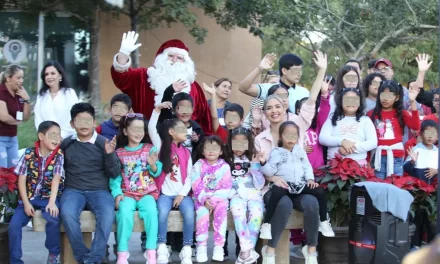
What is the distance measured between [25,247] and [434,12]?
856cm

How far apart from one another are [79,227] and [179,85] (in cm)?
173

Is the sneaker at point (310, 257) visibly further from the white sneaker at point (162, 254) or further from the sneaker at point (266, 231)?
the white sneaker at point (162, 254)

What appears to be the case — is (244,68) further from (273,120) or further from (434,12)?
(273,120)

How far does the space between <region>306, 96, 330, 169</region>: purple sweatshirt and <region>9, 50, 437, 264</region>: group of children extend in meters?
0.06

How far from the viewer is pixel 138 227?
6.42 metres

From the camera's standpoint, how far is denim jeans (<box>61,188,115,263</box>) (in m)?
6.15

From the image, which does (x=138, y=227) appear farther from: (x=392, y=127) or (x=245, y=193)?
(x=392, y=127)

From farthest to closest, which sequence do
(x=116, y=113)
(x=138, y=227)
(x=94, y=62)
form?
(x=94, y=62) → (x=116, y=113) → (x=138, y=227)

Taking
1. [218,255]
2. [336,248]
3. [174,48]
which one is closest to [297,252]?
[336,248]

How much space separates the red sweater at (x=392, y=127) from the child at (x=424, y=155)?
19 centimetres

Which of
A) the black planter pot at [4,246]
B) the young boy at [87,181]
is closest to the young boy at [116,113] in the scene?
the young boy at [87,181]

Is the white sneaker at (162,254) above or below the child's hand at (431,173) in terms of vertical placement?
below

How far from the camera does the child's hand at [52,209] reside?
6.22 metres

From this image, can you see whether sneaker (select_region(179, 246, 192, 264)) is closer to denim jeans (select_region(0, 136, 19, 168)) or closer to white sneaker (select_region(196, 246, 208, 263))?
white sneaker (select_region(196, 246, 208, 263))
